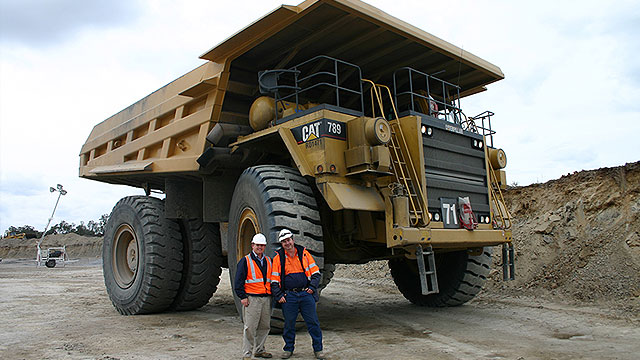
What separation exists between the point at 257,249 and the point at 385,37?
10.7 feet

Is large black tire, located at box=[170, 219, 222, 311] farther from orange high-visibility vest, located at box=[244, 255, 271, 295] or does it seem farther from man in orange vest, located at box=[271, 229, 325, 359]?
man in orange vest, located at box=[271, 229, 325, 359]

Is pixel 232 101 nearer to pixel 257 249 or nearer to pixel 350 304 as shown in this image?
pixel 257 249

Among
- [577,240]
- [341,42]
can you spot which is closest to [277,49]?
[341,42]

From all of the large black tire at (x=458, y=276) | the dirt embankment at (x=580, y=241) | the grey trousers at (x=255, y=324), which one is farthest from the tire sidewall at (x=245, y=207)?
the dirt embankment at (x=580, y=241)

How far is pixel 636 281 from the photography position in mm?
7879

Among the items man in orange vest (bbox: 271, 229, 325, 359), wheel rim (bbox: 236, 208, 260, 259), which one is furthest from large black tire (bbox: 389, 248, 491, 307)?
man in orange vest (bbox: 271, 229, 325, 359)

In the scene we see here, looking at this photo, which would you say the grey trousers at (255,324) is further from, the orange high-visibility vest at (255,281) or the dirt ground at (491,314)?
the dirt ground at (491,314)

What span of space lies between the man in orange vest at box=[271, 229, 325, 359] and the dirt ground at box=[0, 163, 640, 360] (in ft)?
1.10

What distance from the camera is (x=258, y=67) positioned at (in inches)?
291

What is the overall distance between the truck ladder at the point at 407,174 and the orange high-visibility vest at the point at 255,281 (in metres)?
1.72

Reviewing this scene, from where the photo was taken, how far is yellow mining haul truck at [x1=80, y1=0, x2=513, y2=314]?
5762 millimetres

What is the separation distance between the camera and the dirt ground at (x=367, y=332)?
16.6 ft

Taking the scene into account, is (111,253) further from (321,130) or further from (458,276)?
(458,276)

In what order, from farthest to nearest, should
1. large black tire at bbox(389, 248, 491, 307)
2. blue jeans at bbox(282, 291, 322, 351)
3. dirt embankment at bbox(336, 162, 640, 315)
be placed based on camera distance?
dirt embankment at bbox(336, 162, 640, 315)
large black tire at bbox(389, 248, 491, 307)
blue jeans at bbox(282, 291, 322, 351)
